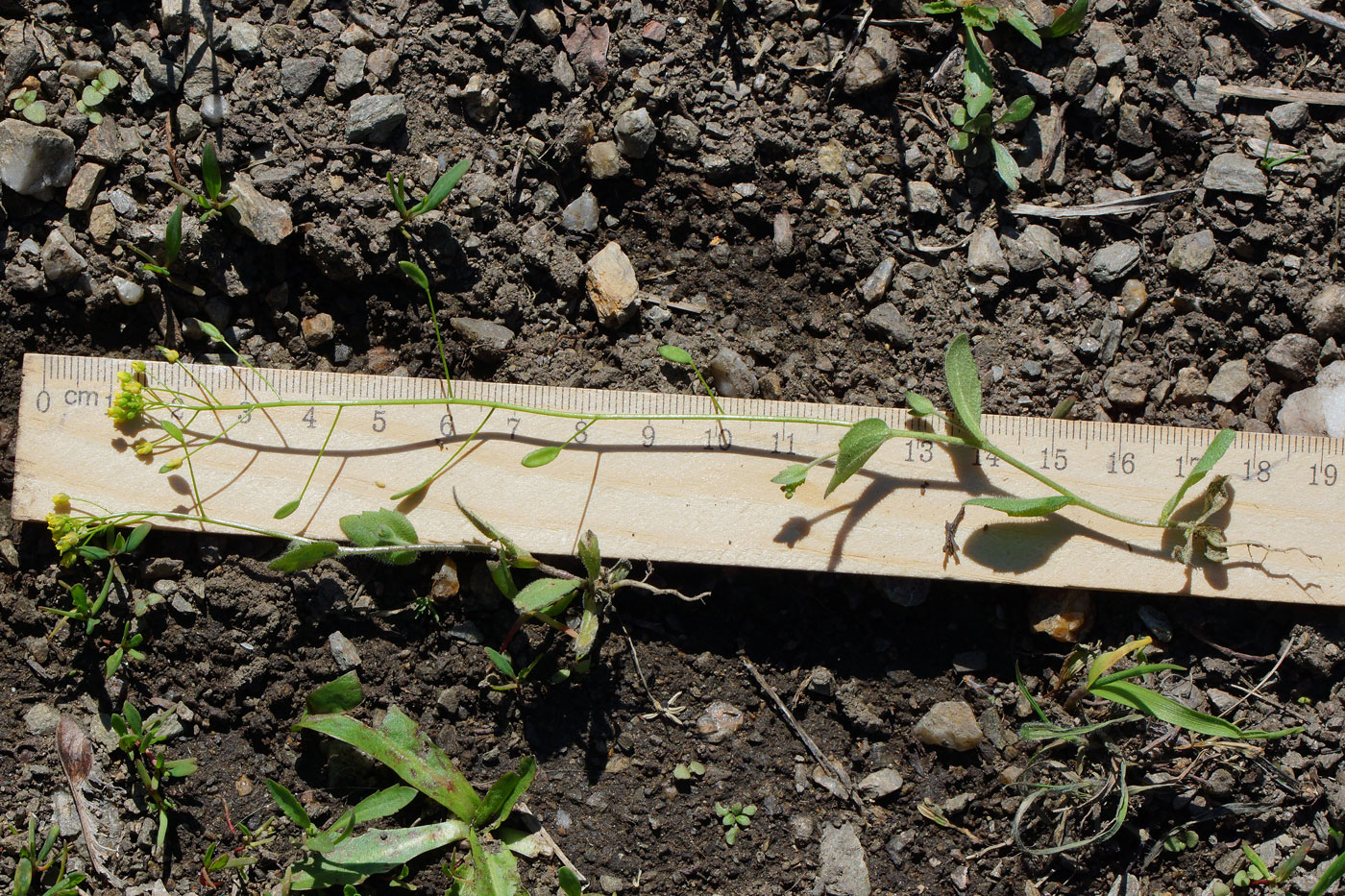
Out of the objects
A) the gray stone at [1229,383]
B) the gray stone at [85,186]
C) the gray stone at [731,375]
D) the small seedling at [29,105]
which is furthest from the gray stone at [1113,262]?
the small seedling at [29,105]

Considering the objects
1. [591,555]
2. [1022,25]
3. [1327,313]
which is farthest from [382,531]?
[1327,313]

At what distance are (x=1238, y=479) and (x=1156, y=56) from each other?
1.49m

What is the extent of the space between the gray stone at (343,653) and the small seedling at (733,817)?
1192mm

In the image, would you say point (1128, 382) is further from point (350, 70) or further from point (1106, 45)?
point (350, 70)

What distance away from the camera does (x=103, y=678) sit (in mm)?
2695

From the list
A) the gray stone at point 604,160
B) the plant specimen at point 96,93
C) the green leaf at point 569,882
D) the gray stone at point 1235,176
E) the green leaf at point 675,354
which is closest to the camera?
the green leaf at point 569,882

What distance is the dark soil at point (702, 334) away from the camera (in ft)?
8.82

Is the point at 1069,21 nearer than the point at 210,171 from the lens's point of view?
No

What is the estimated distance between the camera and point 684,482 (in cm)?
276

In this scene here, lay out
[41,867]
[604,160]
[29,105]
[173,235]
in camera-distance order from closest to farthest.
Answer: [41,867]
[173,235]
[29,105]
[604,160]

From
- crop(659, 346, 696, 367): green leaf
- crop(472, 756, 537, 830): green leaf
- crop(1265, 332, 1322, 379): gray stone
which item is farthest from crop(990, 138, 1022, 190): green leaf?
crop(472, 756, 537, 830): green leaf

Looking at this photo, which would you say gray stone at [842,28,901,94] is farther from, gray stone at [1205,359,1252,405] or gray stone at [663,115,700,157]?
gray stone at [1205,359,1252,405]

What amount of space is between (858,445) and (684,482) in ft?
1.79

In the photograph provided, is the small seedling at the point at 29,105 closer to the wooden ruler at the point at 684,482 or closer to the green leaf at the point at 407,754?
the wooden ruler at the point at 684,482
